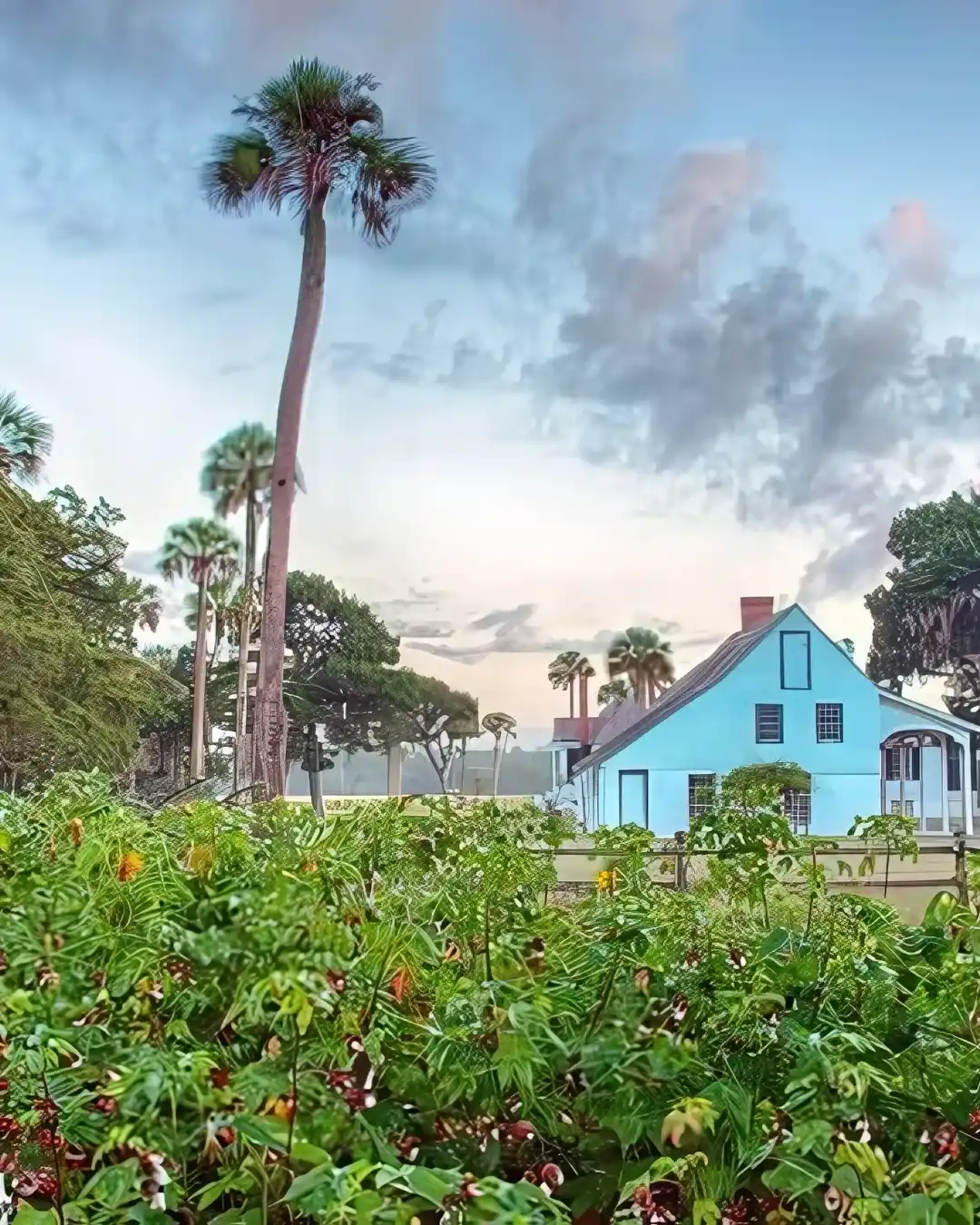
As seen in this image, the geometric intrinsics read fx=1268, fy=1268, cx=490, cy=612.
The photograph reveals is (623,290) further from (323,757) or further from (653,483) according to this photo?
(323,757)

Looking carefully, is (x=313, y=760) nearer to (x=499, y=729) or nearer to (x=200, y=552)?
(x=499, y=729)

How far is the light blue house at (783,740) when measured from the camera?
5.99 m

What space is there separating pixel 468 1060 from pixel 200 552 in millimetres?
6341

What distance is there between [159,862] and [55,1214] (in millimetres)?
354

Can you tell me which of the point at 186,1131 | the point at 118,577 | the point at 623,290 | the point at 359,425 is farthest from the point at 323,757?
the point at 186,1131

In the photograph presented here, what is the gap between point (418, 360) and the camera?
586 cm

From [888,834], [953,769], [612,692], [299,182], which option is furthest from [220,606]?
[888,834]

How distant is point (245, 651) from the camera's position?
6.24 metres

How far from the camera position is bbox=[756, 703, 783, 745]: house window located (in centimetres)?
616

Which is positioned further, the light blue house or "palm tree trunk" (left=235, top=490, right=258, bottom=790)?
the light blue house

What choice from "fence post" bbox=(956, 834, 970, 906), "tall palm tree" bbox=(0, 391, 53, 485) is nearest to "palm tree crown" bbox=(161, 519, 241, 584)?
"tall palm tree" bbox=(0, 391, 53, 485)

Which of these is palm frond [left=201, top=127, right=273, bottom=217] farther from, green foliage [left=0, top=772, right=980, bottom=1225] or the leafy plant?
green foliage [left=0, top=772, right=980, bottom=1225]

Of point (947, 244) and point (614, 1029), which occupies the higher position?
point (947, 244)

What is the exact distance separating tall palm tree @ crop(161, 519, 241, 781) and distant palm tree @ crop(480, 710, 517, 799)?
144 centimetres
